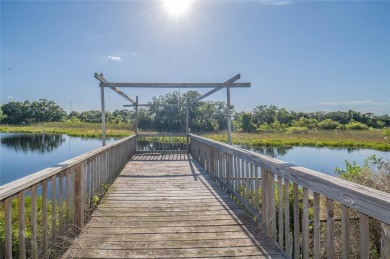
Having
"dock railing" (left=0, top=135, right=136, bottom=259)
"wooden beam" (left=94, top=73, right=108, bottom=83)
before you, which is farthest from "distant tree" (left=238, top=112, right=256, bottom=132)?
"dock railing" (left=0, top=135, right=136, bottom=259)

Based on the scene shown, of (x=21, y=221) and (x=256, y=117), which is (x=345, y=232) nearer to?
(x=21, y=221)

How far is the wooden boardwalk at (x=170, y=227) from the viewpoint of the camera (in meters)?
2.26

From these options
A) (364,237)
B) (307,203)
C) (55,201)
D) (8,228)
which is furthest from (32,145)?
(364,237)

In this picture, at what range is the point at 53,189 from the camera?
215cm

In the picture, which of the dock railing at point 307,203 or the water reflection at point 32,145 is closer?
the dock railing at point 307,203

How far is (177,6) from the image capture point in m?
7.66

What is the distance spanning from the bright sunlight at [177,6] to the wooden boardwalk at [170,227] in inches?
217

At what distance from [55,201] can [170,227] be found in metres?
1.20

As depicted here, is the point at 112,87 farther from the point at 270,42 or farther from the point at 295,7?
the point at 270,42

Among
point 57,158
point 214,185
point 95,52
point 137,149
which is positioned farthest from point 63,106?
point 214,185

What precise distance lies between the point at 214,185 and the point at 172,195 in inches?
38.8

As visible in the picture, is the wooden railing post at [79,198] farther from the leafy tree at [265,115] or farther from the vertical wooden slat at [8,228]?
the leafy tree at [265,115]

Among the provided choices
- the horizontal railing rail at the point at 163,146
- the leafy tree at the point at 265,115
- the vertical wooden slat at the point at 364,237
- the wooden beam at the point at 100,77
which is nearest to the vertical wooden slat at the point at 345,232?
the vertical wooden slat at the point at 364,237

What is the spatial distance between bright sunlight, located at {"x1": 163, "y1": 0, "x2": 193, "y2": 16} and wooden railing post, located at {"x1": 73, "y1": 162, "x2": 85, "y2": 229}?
619 cm
